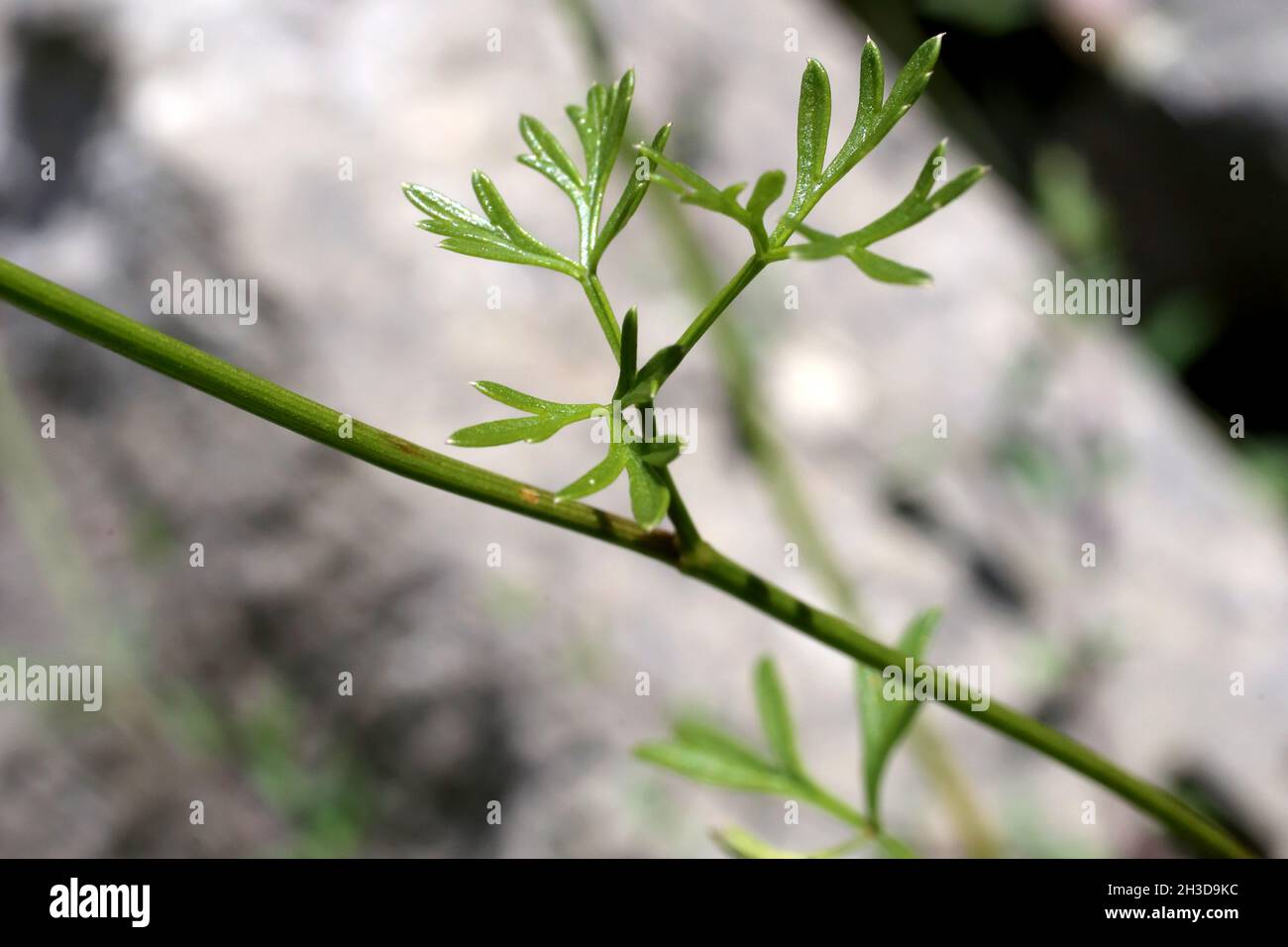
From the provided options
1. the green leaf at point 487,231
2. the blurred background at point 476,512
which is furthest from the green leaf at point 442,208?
the blurred background at point 476,512

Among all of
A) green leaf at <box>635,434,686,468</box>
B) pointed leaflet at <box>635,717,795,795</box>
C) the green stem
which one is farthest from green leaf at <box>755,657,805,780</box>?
green leaf at <box>635,434,686,468</box>

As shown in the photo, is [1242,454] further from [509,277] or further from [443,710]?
[443,710]

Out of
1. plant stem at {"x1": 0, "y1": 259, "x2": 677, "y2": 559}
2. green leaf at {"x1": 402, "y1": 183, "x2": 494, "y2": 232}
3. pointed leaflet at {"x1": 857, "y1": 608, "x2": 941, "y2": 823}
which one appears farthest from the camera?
pointed leaflet at {"x1": 857, "y1": 608, "x2": 941, "y2": 823}

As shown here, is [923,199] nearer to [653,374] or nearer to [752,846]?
[653,374]

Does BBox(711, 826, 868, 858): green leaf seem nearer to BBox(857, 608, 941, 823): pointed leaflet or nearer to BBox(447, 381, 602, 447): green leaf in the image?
BBox(857, 608, 941, 823): pointed leaflet

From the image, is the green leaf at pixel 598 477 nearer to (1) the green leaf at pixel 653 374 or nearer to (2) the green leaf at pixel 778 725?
(1) the green leaf at pixel 653 374

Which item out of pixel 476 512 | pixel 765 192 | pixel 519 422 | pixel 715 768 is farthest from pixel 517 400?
pixel 476 512
